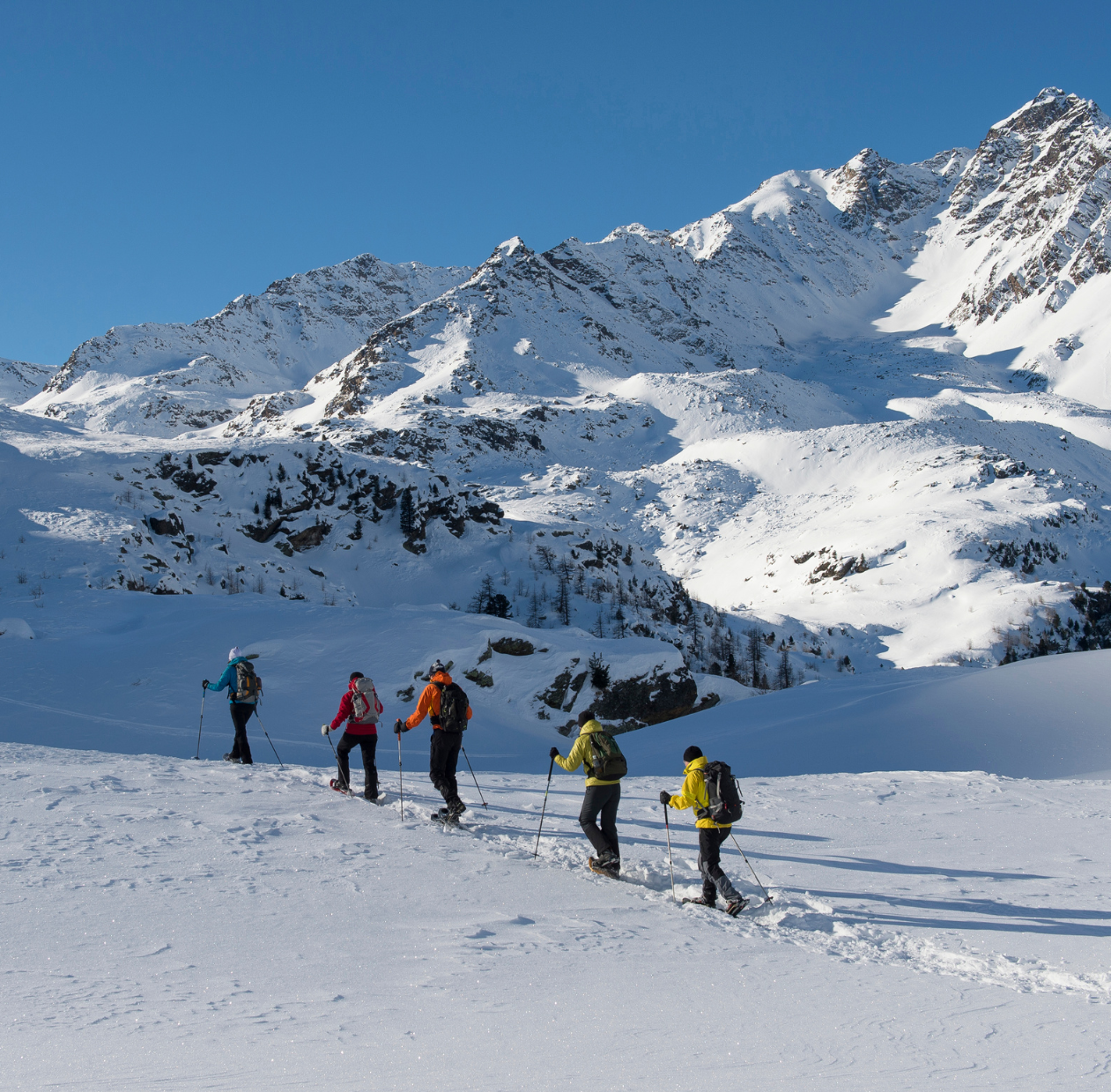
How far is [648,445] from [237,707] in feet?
272

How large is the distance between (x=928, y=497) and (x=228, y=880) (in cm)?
6824

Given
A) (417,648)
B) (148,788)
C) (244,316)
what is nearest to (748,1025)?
(148,788)

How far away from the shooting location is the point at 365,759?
9430 millimetres

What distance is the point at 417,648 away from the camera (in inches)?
766

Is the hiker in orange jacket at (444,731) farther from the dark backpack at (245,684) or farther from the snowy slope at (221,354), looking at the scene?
the snowy slope at (221,354)

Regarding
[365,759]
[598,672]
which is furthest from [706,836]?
[598,672]

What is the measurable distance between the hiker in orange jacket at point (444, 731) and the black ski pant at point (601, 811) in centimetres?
178

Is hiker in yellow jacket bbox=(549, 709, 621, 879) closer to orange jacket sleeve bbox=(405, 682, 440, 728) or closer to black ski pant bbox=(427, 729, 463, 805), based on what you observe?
black ski pant bbox=(427, 729, 463, 805)

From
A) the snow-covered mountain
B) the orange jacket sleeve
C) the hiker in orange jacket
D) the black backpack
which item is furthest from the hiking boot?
the snow-covered mountain

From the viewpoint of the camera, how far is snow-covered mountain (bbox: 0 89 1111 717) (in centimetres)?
3919

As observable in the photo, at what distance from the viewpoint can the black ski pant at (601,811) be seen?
7.13 m

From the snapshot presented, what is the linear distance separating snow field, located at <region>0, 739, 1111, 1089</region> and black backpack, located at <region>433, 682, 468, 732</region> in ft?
Result: 3.58

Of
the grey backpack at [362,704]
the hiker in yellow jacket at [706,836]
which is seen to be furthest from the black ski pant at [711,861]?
the grey backpack at [362,704]

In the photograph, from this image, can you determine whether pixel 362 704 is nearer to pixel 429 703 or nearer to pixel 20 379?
pixel 429 703
